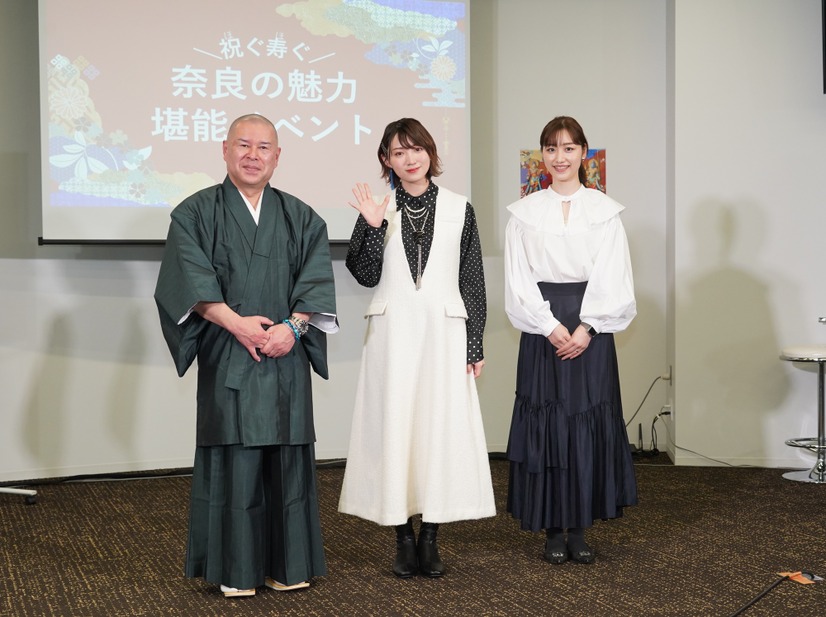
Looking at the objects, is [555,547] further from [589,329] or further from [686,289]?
[686,289]

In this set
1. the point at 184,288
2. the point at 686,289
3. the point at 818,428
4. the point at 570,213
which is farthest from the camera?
the point at 686,289

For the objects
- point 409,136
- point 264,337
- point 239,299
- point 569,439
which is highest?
point 409,136

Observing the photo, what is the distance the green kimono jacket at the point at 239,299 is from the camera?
279cm

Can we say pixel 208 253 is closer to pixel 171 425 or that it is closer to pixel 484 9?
pixel 171 425

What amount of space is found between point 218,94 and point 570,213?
2295 mm

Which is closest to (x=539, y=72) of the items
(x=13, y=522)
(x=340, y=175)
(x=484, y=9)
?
(x=484, y=9)

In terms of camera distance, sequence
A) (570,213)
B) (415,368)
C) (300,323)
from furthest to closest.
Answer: (570,213) < (415,368) < (300,323)

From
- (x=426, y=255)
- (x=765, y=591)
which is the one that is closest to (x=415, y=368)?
(x=426, y=255)

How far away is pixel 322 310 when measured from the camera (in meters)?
2.89

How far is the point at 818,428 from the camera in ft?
15.7

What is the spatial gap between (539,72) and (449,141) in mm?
757

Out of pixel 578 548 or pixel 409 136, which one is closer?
pixel 409 136

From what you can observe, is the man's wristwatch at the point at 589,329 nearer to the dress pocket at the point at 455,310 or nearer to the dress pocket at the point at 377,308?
the dress pocket at the point at 455,310

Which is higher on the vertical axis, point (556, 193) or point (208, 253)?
point (556, 193)
